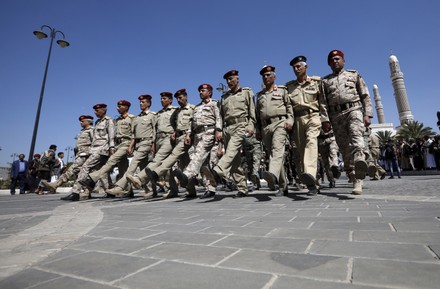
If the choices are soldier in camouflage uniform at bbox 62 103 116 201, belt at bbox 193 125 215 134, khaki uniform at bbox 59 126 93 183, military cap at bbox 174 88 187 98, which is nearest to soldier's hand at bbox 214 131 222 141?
belt at bbox 193 125 215 134

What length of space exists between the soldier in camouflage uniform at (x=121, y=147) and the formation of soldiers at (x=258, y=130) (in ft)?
0.10

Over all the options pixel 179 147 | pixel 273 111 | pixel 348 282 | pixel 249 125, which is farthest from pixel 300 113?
pixel 348 282

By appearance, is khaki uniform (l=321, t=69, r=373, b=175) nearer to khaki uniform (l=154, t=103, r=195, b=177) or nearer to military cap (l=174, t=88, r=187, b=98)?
khaki uniform (l=154, t=103, r=195, b=177)

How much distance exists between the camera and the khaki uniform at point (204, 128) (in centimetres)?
515

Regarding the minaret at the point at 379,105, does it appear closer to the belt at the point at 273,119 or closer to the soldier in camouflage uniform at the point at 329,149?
the soldier in camouflage uniform at the point at 329,149

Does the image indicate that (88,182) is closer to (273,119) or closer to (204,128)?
(204,128)

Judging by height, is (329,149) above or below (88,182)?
above

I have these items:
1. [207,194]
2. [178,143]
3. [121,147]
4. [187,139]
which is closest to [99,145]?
[121,147]

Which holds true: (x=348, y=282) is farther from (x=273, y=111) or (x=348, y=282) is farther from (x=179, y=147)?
(x=179, y=147)

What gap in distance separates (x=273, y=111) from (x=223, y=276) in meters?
3.85

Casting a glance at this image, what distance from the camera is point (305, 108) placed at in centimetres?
468

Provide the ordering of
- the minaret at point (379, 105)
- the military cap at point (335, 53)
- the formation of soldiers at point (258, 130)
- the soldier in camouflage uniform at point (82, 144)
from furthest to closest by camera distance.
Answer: the minaret at point (379, 105)
the soldier in camouflage uniform at point (82, 144)
the military cap at point (335, 53)
the formation of soldiers at point (258, 130)

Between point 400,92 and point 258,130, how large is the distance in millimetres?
81923

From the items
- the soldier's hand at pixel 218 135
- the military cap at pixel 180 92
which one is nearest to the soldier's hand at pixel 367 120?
the soldier's hand at pixel 218 135
